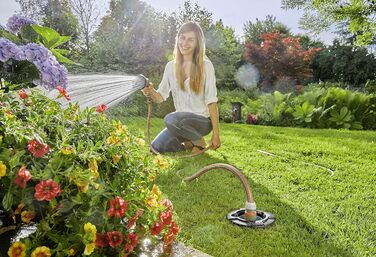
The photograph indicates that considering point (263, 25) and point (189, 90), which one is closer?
point (189, 90)

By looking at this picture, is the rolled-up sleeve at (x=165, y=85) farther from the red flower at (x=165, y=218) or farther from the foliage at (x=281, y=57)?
the foliage at (x=281, y=57)

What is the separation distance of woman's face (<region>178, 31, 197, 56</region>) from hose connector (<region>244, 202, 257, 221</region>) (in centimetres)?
197

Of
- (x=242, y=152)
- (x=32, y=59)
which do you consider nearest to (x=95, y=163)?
(x=32, y=59)

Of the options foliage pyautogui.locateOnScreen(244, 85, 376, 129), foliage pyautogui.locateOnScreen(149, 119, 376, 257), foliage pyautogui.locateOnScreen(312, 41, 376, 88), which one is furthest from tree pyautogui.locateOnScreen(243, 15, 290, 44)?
foliage pyautogui.locateOnScreen(149, 119, 376, 257)

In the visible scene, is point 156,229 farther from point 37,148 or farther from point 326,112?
point 326,112

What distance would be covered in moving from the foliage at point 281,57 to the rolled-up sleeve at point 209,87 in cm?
1260

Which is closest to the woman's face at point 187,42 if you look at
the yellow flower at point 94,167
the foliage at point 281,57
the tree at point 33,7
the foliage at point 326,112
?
the yellow flower at point 94,167

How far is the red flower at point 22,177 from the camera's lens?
3.27 ft

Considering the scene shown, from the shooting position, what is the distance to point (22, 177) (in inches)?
39.7

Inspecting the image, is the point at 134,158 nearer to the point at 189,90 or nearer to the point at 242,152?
the point at 189,90

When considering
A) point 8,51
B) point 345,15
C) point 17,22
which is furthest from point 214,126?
point 345,15

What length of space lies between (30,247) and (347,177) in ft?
9.88

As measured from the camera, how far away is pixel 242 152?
4.48 meters

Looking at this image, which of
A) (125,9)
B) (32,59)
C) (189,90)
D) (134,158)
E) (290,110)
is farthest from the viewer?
(125,9)
